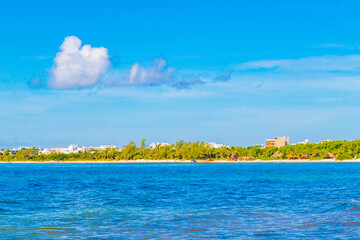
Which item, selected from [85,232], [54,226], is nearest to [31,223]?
[54,226]

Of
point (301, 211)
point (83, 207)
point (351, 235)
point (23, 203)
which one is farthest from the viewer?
point (23, 203)

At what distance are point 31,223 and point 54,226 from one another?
81.4 inches

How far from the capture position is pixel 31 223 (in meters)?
25.4

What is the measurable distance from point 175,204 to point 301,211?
30.6 ft

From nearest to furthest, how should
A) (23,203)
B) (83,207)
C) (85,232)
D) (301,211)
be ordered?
(85,232) → (301,211) → (83,207) → (23,203)

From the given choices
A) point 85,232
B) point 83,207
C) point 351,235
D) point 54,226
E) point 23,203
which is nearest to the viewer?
point 351,235

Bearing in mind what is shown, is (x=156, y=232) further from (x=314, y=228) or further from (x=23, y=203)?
(x=23, y=203)

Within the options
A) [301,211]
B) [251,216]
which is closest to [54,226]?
[251,216]

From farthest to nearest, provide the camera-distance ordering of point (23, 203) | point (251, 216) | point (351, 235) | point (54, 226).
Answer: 1. point (23, 203)
2. point (251, 216)
3. point (54, 226)
4. point (351, 235)

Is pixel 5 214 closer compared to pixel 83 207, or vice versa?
pixel 5 214

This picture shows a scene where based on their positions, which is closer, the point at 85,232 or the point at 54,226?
the point at 85,232

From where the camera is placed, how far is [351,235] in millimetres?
20719

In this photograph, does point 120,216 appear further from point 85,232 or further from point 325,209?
point 325,209

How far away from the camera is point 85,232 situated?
22125mm
